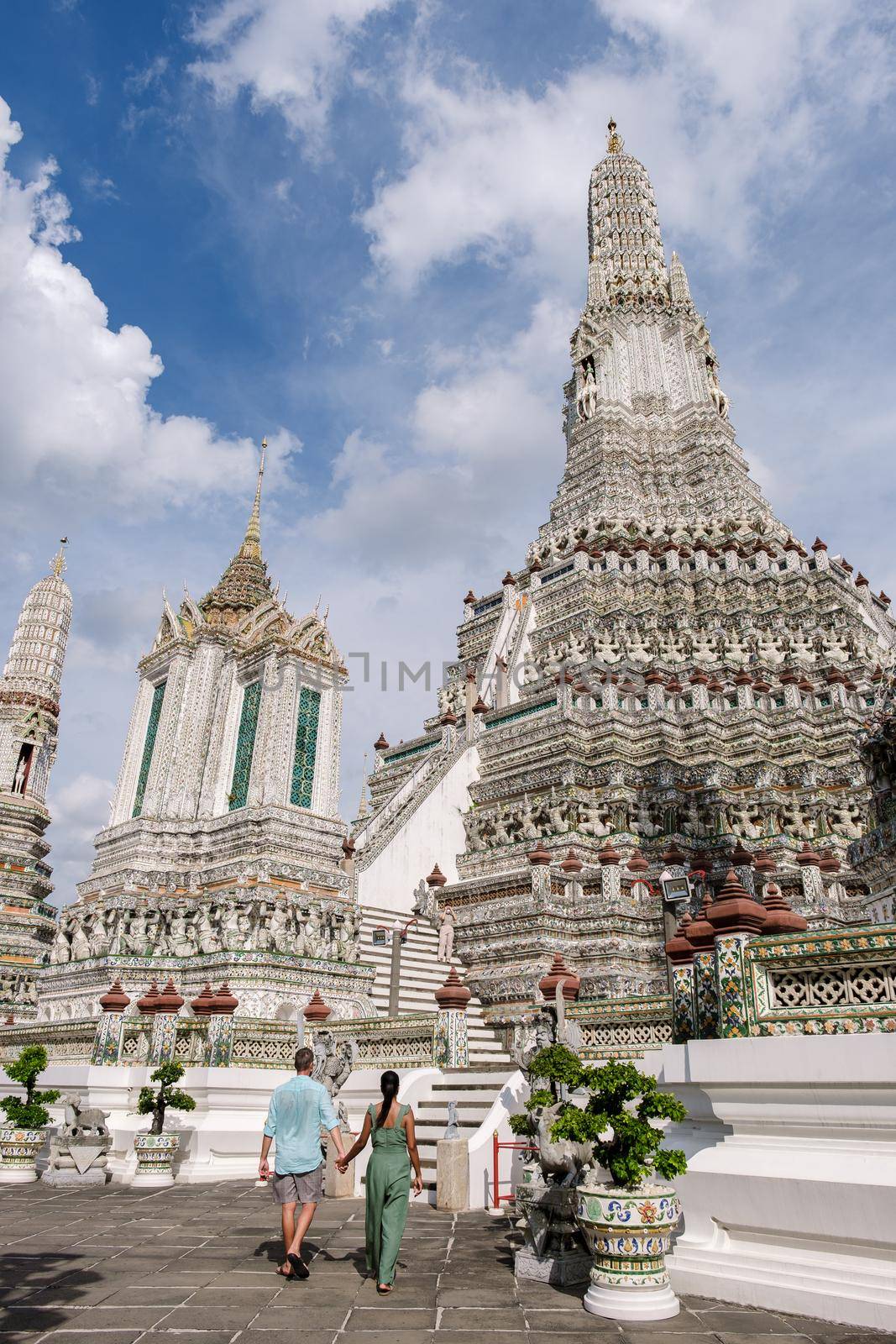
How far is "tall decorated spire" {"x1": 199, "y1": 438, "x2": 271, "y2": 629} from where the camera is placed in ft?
92.5

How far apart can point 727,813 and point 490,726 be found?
8278 millimetres

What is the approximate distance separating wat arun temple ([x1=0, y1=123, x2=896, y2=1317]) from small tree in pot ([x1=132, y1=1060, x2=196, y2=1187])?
1.14m

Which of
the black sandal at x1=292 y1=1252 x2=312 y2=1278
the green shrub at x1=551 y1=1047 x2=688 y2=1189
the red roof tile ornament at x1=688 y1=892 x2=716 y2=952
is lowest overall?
the black sandal at x1=292 y1=1252 x2=312 y2=1278

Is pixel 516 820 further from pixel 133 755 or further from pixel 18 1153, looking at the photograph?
pixel 18 1153

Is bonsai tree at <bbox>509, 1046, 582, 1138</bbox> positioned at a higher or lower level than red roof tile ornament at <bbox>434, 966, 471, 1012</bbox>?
lower

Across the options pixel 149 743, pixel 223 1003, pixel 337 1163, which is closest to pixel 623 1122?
pixel 337 1163

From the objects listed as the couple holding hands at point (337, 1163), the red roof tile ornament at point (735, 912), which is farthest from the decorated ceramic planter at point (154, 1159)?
the red roof tile ornament at point (735, 912)

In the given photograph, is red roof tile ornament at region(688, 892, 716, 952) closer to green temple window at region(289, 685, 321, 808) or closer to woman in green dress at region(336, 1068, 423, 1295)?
woman in green dress at region(336, 1068, 423, 1295)

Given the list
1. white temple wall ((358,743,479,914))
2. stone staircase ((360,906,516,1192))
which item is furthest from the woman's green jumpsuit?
white temple wall ((358,743,479,914))

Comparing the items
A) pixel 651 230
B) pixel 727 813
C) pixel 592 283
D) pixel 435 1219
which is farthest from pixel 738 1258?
pixel 651 230

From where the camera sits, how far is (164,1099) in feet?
38.3

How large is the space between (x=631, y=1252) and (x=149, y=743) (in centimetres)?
2230

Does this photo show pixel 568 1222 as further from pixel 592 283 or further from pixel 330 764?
pixel 592 283

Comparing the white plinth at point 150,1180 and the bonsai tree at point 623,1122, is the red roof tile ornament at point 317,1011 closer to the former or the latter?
the white plinth at point 150,1180
